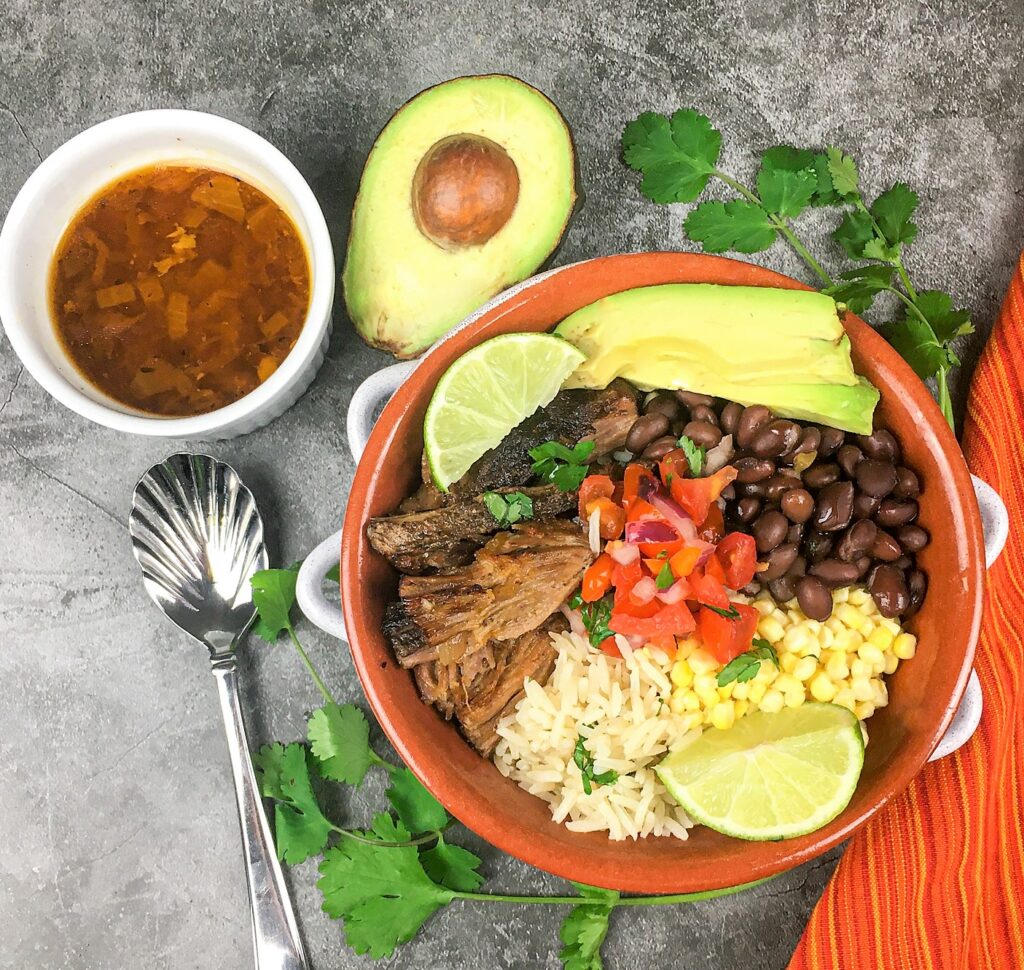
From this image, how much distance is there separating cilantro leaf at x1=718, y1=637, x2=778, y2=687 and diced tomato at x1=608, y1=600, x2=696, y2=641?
0.14 meters

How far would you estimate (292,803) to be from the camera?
9.32ft

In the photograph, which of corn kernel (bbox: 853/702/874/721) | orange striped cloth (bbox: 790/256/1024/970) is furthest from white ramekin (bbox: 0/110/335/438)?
orange striped cloth (bbox: 790/256/1024/970)

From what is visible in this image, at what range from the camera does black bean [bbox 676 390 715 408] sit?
2.36m

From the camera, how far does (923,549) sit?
238cm

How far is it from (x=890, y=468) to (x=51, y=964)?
111 inches

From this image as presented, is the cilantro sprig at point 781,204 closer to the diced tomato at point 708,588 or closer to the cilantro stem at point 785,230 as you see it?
the cilantro stem at point 785,230

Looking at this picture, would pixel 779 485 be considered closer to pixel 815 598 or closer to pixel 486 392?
pixel 815 598

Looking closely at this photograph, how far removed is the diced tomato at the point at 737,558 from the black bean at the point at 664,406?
34 cm

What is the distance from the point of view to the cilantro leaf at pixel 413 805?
2801 millimetres

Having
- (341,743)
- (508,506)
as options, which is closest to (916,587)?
(508,506)

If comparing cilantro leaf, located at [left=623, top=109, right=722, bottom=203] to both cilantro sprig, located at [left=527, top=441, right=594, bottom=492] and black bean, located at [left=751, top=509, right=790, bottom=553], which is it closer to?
cilantro sprig, located at [left=527, top=441, right=594, bottom=492]

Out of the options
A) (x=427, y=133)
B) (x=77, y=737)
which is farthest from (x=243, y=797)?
(x=427, y=133)

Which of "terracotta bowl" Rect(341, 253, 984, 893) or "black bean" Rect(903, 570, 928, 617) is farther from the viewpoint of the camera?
"black bean" Rect(903, 570, 928, 617)

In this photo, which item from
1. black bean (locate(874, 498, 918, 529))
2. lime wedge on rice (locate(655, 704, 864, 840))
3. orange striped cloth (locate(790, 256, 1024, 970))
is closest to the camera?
lime wedge on rice (locate(655, 704, 864, 840))
